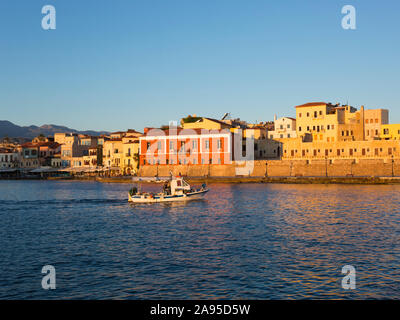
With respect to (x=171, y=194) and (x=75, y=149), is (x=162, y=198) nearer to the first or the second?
(x=171, y=194)

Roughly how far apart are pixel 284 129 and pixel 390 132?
28834 millimetres

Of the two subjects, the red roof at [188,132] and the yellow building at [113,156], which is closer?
the red roof at [188,132]

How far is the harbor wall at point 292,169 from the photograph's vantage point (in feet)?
321

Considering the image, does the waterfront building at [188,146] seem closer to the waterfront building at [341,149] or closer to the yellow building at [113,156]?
the waterfront building at [341,149]

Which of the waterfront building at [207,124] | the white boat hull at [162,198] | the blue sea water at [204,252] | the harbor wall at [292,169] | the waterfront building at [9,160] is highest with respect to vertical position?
the waterfront building at [207,124]

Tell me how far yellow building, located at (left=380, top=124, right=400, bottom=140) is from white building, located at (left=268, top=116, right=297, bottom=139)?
2334 centimetres

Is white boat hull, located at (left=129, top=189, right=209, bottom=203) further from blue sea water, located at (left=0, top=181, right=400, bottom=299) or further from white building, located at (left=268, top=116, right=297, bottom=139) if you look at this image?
white building, located at (left=268, top=116, right=297, bottom=139)

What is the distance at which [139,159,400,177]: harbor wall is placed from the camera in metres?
97.8

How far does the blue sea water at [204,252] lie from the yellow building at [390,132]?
64.4 metres

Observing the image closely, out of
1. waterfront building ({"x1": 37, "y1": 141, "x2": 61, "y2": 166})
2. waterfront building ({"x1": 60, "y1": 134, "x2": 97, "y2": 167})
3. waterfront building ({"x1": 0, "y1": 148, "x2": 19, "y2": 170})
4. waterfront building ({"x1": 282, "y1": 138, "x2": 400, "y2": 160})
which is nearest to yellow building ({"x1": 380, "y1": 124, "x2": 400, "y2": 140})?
waterfront building ({"x1": 282, "y1": 138, "x2": 400, "y2": 160})

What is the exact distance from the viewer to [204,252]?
93.7 feet

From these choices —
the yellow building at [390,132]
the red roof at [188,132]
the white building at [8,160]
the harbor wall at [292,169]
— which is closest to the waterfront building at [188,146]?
the red roof at [188,132]

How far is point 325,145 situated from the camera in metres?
Answer: 108
